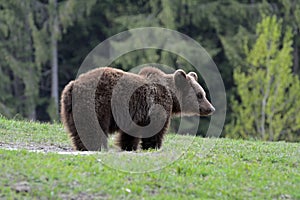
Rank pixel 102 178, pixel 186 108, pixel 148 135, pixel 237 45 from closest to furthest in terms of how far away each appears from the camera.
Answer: pixel 102 178 → pixel 148 135 → pixel 186 108 → pixel 237 45

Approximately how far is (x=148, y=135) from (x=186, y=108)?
120 centimetres

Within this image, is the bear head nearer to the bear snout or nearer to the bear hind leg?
the bear snout

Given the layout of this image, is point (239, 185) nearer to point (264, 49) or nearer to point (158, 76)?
point (158, 76)

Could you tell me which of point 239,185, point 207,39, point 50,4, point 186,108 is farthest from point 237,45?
point 239,185

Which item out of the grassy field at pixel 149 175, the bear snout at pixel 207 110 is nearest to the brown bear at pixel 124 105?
the bear snout at pixel 207 110

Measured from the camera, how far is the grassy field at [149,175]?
8750 mm

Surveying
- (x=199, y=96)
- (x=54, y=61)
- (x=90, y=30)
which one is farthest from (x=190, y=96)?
(x=90, y=30)

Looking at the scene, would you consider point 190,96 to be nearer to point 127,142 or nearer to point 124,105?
point 127,142

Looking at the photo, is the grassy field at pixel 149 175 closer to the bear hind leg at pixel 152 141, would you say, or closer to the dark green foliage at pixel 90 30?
the bear hind leg at pixel 152 141

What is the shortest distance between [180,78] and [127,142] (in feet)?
4.99

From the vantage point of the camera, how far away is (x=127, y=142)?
469 inches

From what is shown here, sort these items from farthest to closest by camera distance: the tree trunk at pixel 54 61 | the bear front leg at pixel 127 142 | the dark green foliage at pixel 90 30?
the tree trunk at pixel 54 61 < the dark green foliage at pixel 90 30 < the bear front leg at pixel 127 142

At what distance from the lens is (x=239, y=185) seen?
9.63m

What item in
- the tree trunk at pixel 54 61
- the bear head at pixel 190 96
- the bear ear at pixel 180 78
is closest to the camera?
the bear ear at pixel 180 78
